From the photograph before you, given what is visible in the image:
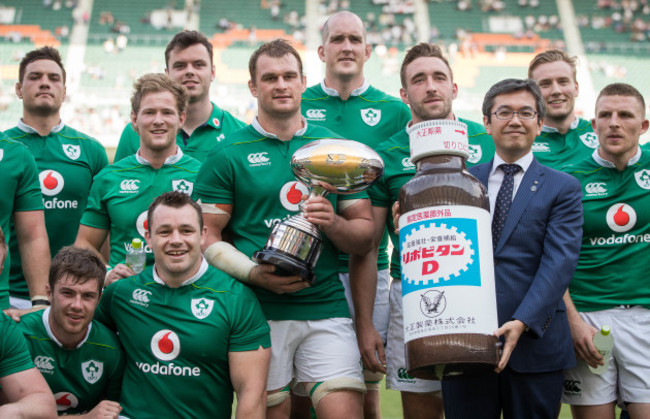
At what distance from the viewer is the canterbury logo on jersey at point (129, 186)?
4211mm

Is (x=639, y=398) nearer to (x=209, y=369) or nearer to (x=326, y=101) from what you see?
(x=209, y=369)

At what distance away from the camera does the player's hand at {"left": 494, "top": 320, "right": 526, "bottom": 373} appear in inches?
106

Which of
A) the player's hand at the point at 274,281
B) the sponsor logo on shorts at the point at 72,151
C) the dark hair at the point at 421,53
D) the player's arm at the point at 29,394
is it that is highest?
the dark hair at the point at 421,53

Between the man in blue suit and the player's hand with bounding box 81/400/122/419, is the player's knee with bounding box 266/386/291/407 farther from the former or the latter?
the man in blue suit

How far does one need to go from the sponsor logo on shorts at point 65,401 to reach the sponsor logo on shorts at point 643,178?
3.16m

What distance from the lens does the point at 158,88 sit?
4.39 metres

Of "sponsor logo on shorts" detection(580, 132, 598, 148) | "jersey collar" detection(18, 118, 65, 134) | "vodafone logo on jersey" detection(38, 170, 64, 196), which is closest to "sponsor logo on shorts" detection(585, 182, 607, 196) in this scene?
"sponsor logo on shorts" detection(580, 132, 598, 148)

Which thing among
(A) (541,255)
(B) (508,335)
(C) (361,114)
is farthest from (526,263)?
(C) (361,114)

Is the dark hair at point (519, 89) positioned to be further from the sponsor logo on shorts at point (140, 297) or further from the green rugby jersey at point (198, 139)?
the green rugby jersey at point (198, 139)

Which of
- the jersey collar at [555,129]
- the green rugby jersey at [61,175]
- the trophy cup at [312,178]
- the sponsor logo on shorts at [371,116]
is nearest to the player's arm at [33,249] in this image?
the green rugby jersey at [61,175]

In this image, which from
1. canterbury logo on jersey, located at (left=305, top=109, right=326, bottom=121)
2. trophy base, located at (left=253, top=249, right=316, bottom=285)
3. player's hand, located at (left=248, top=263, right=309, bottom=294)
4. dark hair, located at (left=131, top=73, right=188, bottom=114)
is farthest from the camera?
canterbury logo on jersey, located at (left=305, top=109, right=326, bottom=121)

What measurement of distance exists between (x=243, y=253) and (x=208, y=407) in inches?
30.3

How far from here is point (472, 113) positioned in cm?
2230

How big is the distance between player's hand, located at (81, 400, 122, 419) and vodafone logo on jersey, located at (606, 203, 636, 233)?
2.70 m
